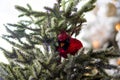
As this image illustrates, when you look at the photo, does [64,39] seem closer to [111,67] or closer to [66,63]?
[66,63]

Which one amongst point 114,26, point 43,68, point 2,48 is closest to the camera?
point 43,68

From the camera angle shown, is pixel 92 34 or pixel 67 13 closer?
pixel 67 13

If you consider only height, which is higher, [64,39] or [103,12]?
[103,12]

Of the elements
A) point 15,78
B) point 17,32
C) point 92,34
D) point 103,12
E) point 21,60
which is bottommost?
point 15,78

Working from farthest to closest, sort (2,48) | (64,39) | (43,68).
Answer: (2,48)
(64,39)
(43,68)

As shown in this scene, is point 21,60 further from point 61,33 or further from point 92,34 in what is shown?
point 92,34

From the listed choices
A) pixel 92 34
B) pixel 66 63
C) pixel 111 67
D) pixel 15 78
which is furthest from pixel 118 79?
pixel 92 34

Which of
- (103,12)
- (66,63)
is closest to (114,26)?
(103,12)
